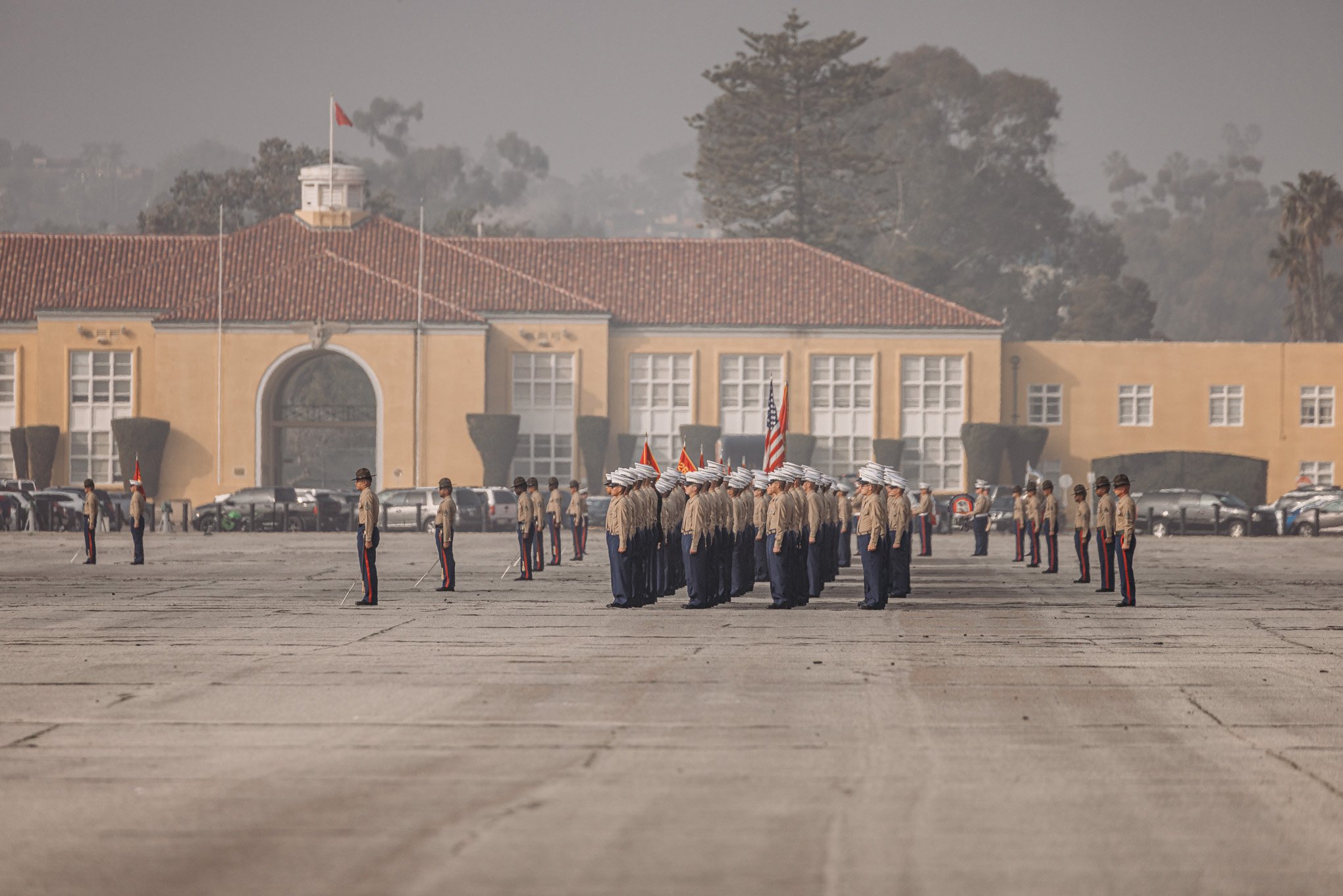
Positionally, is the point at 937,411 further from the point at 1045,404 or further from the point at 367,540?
the point at 367,540

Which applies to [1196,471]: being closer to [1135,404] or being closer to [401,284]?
[1135,404]

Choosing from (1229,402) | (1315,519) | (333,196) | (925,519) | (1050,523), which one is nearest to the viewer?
(1050,523)

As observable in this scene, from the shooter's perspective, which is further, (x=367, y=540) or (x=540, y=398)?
(x=540, y=398)

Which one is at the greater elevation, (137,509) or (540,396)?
(540,396)

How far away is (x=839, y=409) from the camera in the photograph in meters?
65.0

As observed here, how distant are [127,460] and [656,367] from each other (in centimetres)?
1864

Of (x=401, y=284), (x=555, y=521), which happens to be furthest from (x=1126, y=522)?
(x=401, y=284)

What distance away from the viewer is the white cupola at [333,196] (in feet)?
222

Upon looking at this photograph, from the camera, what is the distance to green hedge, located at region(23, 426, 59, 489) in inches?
2434

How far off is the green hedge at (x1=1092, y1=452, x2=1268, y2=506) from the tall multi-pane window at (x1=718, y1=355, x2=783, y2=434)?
12.3 m

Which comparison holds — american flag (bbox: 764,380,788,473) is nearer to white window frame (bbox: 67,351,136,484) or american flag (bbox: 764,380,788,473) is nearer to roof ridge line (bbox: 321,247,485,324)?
roof ridge line (bbox: 321,247,485,324)

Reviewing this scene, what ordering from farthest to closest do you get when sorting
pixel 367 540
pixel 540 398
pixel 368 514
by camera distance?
pixel 540 398 → pixel 368 514 → pixel 367 540

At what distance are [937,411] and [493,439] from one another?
16282mm

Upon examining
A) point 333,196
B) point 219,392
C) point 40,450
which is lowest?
point 40,450
